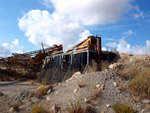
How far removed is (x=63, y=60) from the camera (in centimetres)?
2362

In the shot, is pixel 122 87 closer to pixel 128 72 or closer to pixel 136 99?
pixel 136 99

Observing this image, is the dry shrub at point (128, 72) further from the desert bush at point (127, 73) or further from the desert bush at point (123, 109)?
the desert bush at point (123, 109)

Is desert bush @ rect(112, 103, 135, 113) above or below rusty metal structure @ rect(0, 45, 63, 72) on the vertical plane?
below

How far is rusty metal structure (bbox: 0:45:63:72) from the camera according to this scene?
2688cm

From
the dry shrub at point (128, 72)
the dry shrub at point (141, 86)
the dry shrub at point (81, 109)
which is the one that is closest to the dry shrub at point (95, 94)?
the dry shrub at point (81, 109)

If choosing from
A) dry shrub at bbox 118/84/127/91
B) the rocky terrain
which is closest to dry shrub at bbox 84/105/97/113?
the rocky terrain

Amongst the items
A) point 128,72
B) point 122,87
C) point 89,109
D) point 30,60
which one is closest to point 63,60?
point 30,60

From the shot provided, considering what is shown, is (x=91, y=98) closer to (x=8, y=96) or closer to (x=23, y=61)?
(x=8, y=96)

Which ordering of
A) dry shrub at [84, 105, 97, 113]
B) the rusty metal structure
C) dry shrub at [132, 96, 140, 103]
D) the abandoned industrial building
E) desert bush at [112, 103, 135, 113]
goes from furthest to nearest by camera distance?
the rusty metal structure, the abandoned industrial building, dry shrub at [132, 96, 140, 103], dry shrub at [84, 105, 97, 113], desert bush at [112, 103, 135, 113]

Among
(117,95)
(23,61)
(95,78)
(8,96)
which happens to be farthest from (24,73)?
(117,95)

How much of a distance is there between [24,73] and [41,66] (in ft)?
13.7

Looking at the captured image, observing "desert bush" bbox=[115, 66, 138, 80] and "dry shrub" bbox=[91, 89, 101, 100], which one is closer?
"dry shrub" bbox=[91, 89, 101, 100]

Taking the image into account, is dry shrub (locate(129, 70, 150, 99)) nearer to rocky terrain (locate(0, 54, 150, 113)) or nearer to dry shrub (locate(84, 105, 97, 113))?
rocky terrain (locate(0, 54, 150, 113))

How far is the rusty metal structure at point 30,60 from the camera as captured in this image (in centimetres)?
2688
